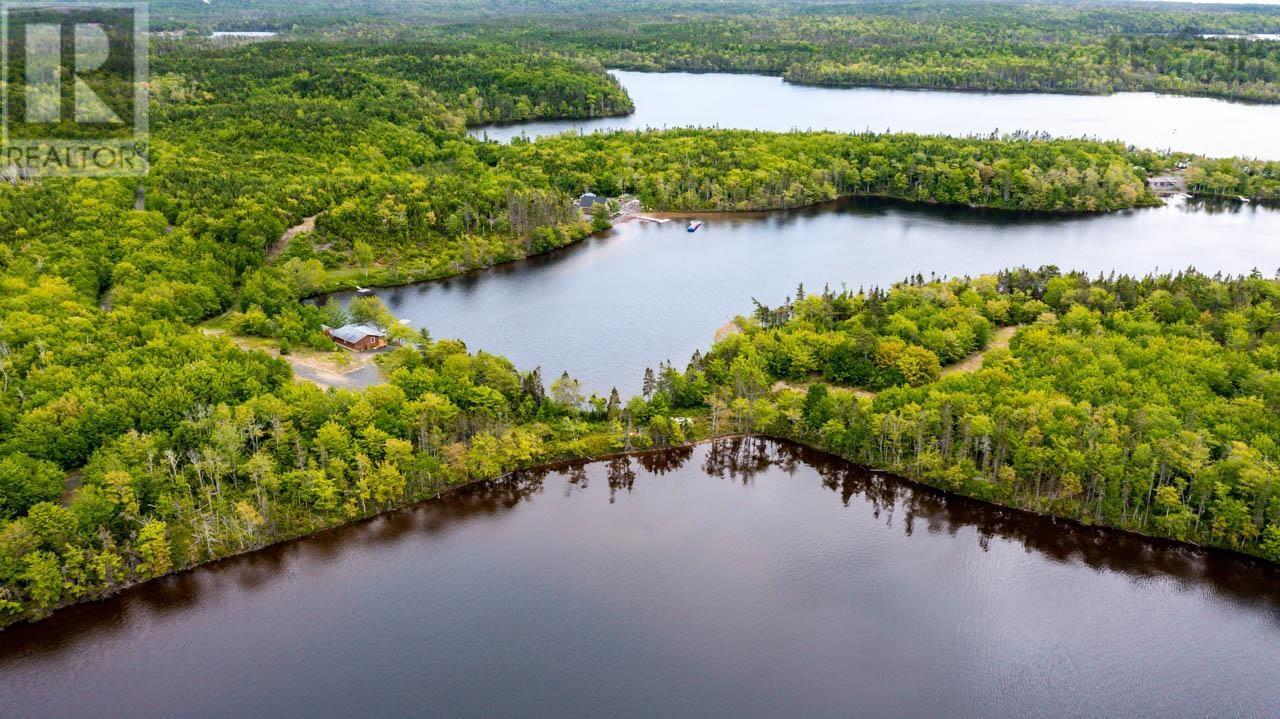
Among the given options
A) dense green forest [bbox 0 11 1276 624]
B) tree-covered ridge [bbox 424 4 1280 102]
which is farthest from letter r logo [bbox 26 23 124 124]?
tree-covered ridge [bbox 424 4 1280 102]

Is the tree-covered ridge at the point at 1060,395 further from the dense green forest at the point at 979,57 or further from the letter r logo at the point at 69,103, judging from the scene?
the dense green forest at the point at 979,57

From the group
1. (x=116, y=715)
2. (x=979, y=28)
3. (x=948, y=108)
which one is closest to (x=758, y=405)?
(x=116, y=715)

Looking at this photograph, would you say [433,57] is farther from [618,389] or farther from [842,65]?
[618,389]

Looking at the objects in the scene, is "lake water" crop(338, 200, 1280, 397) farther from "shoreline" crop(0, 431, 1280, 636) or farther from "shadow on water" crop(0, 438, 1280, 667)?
"shadow on water" crop(0, 438, 1280, 667)

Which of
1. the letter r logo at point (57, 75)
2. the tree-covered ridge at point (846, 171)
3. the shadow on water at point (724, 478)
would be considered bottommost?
the shadow on water at point (724, 478)

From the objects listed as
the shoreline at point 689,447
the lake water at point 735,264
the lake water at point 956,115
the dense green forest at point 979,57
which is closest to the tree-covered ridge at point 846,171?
the lake water at point 735,264

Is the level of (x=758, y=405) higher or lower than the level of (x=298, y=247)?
lower
